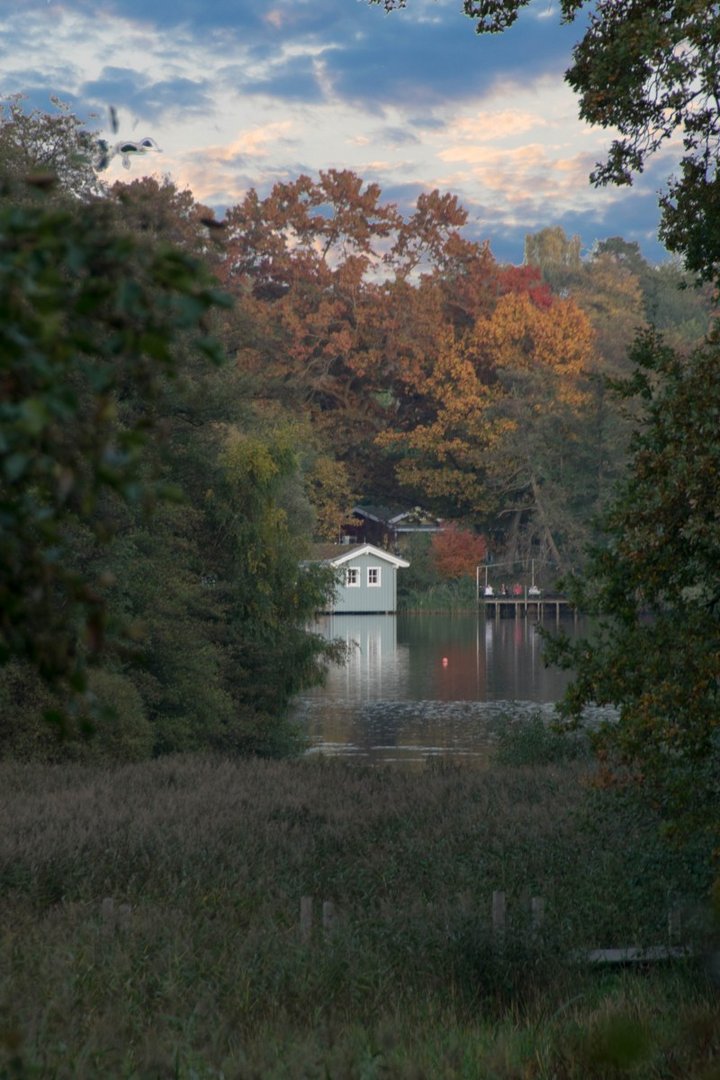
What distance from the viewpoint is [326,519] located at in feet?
294

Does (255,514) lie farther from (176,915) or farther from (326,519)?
(326,519)

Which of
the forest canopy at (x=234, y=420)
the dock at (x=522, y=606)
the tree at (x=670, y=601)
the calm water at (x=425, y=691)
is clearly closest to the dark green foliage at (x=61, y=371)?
the forest canopy at (x=234, y=420)

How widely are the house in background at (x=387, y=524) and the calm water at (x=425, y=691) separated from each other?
14.5 meters

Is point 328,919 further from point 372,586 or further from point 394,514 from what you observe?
point 394,514

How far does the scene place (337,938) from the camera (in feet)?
37.8

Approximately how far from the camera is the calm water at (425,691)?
137ft

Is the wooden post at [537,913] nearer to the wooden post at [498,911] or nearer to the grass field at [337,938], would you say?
the grass field at [337,938]

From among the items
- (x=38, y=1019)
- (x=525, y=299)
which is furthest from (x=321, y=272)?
(x=38, y=1019)

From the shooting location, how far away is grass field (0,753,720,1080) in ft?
26.8

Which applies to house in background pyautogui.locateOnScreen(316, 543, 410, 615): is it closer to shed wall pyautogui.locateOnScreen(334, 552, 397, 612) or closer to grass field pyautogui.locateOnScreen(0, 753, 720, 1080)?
shed wall pyautogui.locateOnScreen(334, 552, 397, 612)

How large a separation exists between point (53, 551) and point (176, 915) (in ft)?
34.8

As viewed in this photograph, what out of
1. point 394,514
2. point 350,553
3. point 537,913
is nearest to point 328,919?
point 537,913

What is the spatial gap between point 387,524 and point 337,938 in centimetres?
8944

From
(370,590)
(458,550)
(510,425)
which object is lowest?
(370,590)
